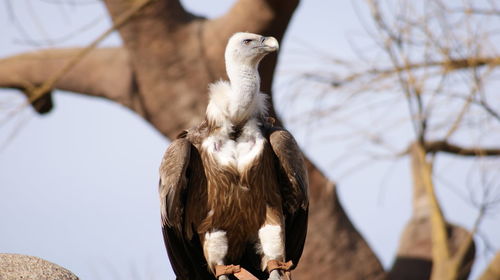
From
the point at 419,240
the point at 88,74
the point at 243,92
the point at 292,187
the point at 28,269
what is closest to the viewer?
the point at 28,269

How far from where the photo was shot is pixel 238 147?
4324mm

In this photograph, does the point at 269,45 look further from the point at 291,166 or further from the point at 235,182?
the point at 235,182

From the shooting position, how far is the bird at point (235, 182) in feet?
14.1

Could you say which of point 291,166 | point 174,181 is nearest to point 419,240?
point 291,166

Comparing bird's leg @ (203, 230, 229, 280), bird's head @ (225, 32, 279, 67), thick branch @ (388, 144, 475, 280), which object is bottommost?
thick branch @ (388, 144, 475, 280)

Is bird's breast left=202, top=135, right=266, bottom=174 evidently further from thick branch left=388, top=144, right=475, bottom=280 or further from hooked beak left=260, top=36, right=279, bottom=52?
thick branch left=388, top=144, right=475, bottom=280

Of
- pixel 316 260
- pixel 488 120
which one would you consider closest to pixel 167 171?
pixel 488 120

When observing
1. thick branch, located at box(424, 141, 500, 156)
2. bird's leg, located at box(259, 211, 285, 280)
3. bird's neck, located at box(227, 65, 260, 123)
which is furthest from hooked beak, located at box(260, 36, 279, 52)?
thick branch, located at box(424, 141, 500, 156)

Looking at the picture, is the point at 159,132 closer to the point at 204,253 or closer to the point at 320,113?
the point at 320,113

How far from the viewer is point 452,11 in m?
7.20

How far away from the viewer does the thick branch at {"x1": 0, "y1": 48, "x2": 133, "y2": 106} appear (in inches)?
399

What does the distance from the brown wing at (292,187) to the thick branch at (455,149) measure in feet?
10.1

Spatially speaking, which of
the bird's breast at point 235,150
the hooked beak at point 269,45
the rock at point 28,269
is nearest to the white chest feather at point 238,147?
the bird's breast at point 235,150

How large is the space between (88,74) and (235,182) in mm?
6763
